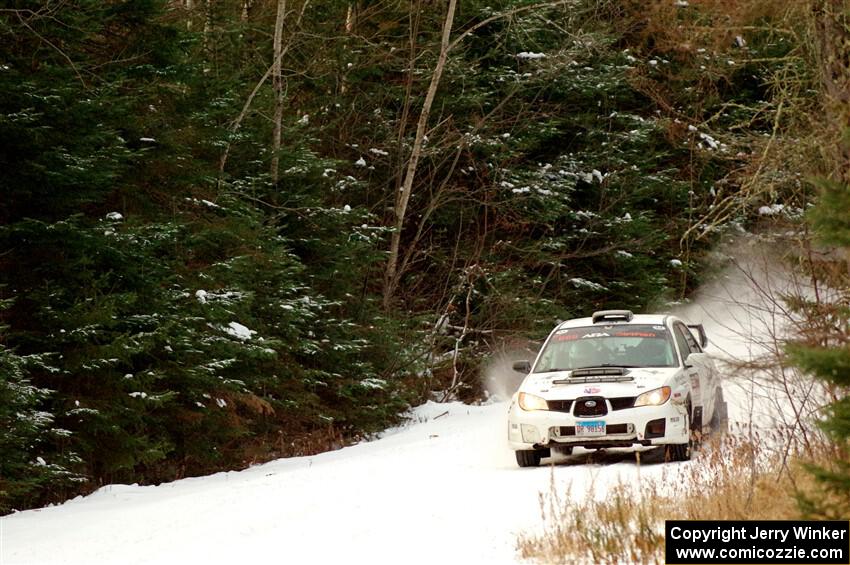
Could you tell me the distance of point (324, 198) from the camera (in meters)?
23.0

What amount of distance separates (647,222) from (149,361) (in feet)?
62.6

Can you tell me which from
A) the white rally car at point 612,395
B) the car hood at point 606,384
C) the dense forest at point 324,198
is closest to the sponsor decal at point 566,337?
the white rally car at point 612,395

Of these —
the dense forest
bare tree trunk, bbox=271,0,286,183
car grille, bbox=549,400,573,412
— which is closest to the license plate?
car grille, bbox=549,400,573,412

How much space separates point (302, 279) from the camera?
21.2 meters

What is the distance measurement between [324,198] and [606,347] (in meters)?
9.32

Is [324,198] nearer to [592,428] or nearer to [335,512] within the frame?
[592,428]

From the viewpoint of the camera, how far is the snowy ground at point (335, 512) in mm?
9703

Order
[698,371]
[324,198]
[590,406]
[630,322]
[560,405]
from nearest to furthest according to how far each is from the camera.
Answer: [590,406]
[560,405]
[698,371]
[630,322]
[324,198]

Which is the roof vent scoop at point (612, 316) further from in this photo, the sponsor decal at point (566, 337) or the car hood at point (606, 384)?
Answer: the car hood at point (606, 384)

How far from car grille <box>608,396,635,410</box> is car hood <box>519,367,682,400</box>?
43 millimetres

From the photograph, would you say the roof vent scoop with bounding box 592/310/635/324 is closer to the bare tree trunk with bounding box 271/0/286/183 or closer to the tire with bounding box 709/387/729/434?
the tire with bounding box 709/387/729/434

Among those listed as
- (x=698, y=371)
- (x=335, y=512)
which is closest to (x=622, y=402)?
(x=698, y=371)

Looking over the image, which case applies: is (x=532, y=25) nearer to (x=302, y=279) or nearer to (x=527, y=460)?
(x=302, y=279)

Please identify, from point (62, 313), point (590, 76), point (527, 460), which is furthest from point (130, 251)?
point (590, 76)
